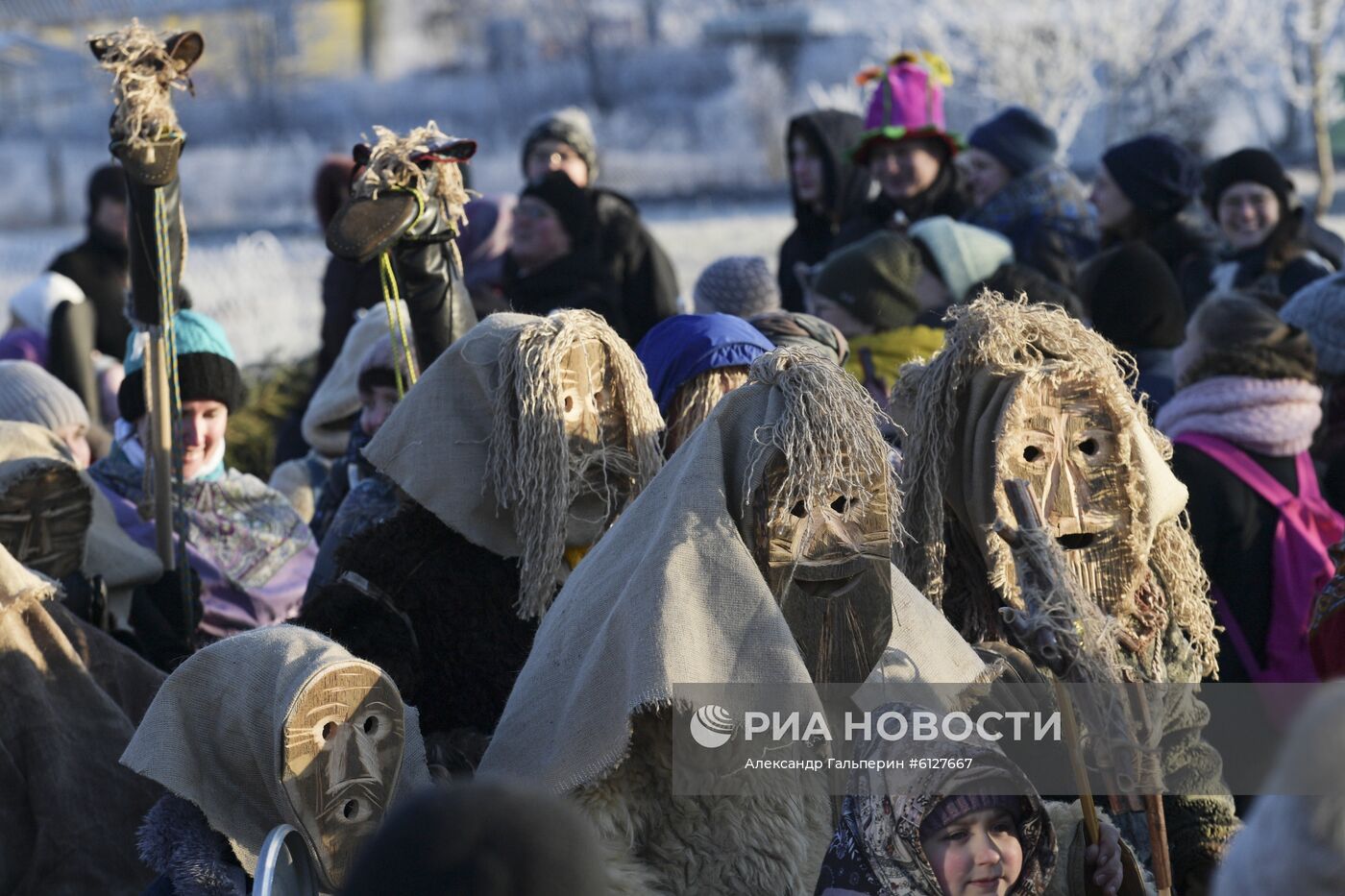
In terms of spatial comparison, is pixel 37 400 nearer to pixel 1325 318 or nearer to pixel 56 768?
pixel 56 768

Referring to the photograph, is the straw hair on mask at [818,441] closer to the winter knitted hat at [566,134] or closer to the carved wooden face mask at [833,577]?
the carved wooden face mask at [833,577]

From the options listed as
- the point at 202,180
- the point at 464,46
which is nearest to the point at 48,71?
the point at 202,180

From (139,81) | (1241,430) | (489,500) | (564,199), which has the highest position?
(139,81)

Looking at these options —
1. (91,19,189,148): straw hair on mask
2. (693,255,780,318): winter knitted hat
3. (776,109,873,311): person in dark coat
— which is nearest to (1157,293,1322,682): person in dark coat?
(693,255,780,318): winter knitted hat

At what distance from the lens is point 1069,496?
11.2 ft

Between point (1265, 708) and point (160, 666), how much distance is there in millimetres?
2473

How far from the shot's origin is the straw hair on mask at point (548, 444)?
11.5 feet

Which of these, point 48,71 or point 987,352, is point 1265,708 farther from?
point 48,71

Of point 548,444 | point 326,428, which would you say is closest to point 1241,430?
point 548,444

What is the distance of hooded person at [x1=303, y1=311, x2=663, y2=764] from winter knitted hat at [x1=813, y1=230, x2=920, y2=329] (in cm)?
182

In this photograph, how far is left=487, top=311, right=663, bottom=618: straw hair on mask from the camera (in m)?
3.52

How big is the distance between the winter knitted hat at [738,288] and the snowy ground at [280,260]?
3.59m

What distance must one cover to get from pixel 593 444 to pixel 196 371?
158 centimetres

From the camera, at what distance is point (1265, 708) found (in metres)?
4.05
